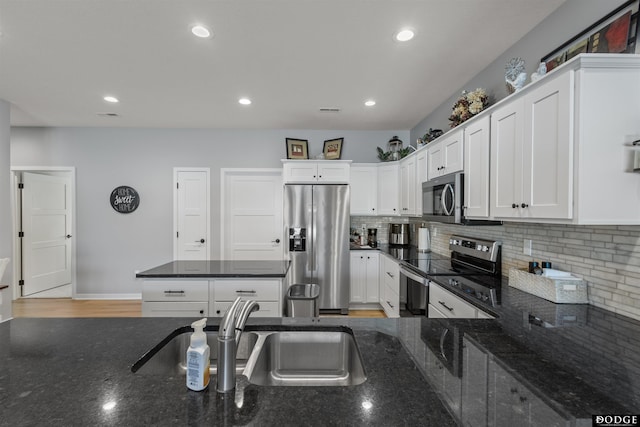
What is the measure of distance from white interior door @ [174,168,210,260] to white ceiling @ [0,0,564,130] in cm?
109

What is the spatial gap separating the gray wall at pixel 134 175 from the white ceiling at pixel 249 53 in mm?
763

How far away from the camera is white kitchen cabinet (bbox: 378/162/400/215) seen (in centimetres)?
418

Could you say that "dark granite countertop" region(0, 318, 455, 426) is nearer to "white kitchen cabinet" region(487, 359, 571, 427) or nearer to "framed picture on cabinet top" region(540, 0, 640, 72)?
"white kitchen cabinet" region(487, 359, 571, 427)

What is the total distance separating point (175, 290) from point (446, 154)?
8.72 ft

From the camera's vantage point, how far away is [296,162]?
13.3ft

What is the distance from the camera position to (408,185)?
3.70 meters

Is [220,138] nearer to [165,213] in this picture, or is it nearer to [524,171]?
[165,213]

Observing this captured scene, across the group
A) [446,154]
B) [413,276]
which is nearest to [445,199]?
[446,154]

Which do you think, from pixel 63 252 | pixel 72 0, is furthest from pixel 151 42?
pixel 63 252

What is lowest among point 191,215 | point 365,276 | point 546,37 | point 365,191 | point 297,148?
point 365,276

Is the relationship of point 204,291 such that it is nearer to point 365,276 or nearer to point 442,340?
point 442,340

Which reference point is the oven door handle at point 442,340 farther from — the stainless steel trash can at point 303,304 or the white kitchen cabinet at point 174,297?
the white kitchen cabinet at point 174,297

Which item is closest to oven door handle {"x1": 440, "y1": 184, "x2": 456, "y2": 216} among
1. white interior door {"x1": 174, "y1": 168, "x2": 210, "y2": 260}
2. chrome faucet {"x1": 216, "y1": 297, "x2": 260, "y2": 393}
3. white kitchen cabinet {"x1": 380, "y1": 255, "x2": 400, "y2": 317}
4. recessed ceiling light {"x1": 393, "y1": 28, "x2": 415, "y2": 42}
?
white kitchen cabinet {"x1": 380, "y1": 255, "x2": 400, "y2": 317}

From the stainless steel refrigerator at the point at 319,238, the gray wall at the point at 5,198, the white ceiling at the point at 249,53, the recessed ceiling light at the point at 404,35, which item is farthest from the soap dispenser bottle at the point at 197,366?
the gray wall at the point at 5,198
